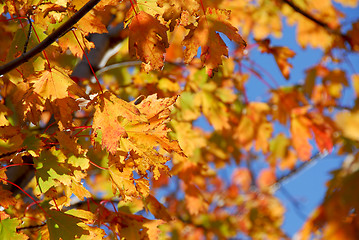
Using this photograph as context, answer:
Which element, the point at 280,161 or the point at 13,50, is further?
the point at 280,161

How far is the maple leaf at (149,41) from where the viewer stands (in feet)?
3.00

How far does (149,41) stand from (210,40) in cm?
16

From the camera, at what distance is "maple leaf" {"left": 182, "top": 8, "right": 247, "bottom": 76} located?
919 mm

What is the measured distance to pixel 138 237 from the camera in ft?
3.90

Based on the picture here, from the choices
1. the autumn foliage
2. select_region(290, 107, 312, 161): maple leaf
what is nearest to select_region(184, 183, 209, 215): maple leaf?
the autumn foliage

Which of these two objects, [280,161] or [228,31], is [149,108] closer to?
[228,31]

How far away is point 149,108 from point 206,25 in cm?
27

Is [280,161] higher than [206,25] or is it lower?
higher

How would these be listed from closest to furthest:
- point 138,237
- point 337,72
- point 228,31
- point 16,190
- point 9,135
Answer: point 228,31, point 9,135, point 138,237, point 16,190, point 337,72

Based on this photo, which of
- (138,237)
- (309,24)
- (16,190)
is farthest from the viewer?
(309,24)

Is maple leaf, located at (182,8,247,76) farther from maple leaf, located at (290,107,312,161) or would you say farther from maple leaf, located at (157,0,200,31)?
maple leaf, located at (290,107,312,161)

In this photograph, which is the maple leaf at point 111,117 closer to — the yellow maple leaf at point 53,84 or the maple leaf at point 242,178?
the yellow maple leaf at point 53,84

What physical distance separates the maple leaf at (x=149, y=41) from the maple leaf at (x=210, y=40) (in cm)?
6

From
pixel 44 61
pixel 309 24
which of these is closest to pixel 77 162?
pixel 44 61
